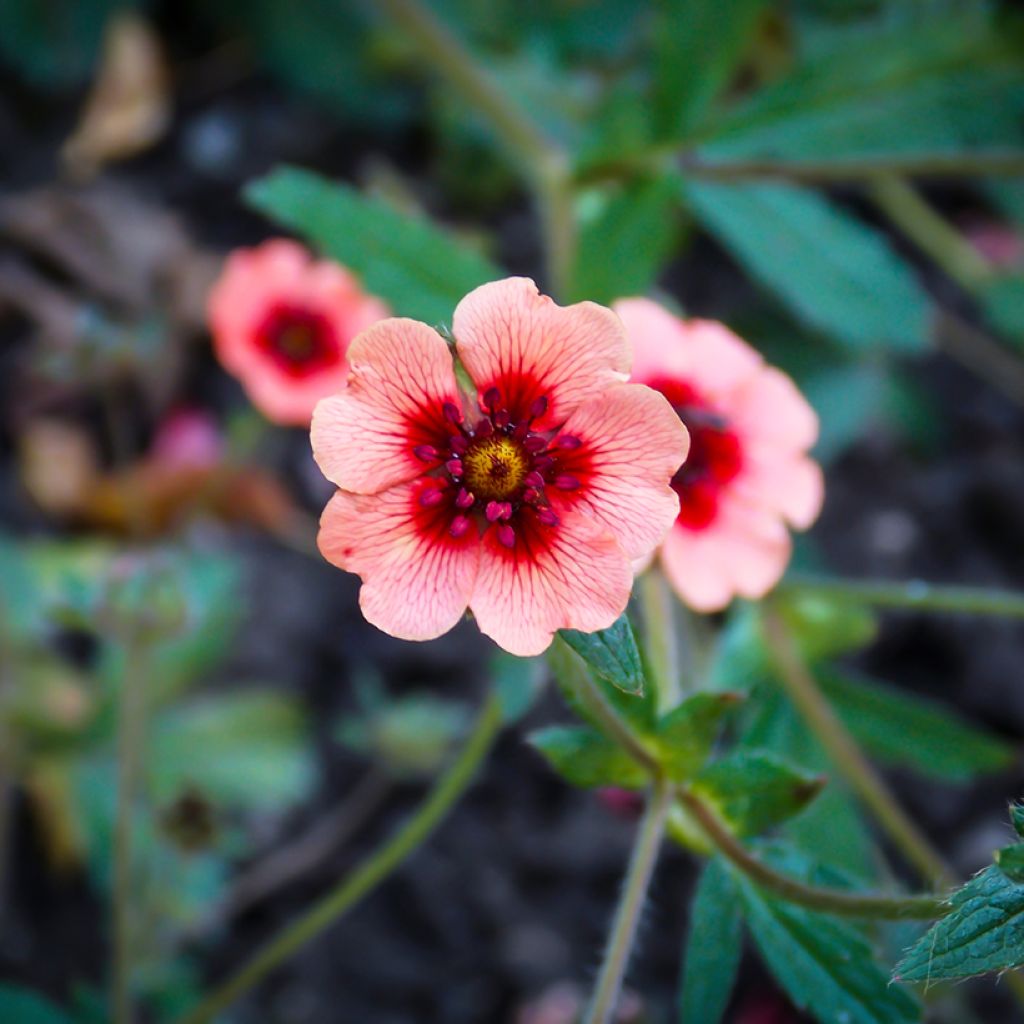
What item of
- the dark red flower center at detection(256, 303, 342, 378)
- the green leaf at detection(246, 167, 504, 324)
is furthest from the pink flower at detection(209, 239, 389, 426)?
the green leaf at detection(246, 167, 504, 324)

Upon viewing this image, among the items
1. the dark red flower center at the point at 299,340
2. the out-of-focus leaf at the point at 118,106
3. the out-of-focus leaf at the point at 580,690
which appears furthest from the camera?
the out-of-focus leaf at the point at 118,106

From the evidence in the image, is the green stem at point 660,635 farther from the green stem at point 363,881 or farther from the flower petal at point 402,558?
the flower petal at point 402,558

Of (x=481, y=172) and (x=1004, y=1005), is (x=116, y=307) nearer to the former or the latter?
(x=481, y=172)

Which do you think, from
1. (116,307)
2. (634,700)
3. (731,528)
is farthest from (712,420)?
(116,307)

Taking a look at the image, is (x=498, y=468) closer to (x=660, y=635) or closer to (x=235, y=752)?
(x=660, y=635)

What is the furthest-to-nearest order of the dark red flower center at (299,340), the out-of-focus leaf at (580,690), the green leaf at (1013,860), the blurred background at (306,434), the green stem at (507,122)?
1. the dark red flower center at (299,340)
2. the green stem at (507,122)
3. the blurred background at (306,434)
4. the out-of-focus leaf at (580,690)
5. the green leaf at (1013,860)

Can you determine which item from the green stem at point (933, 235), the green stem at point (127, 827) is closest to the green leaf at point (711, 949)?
the green stem at point (127, 827)
